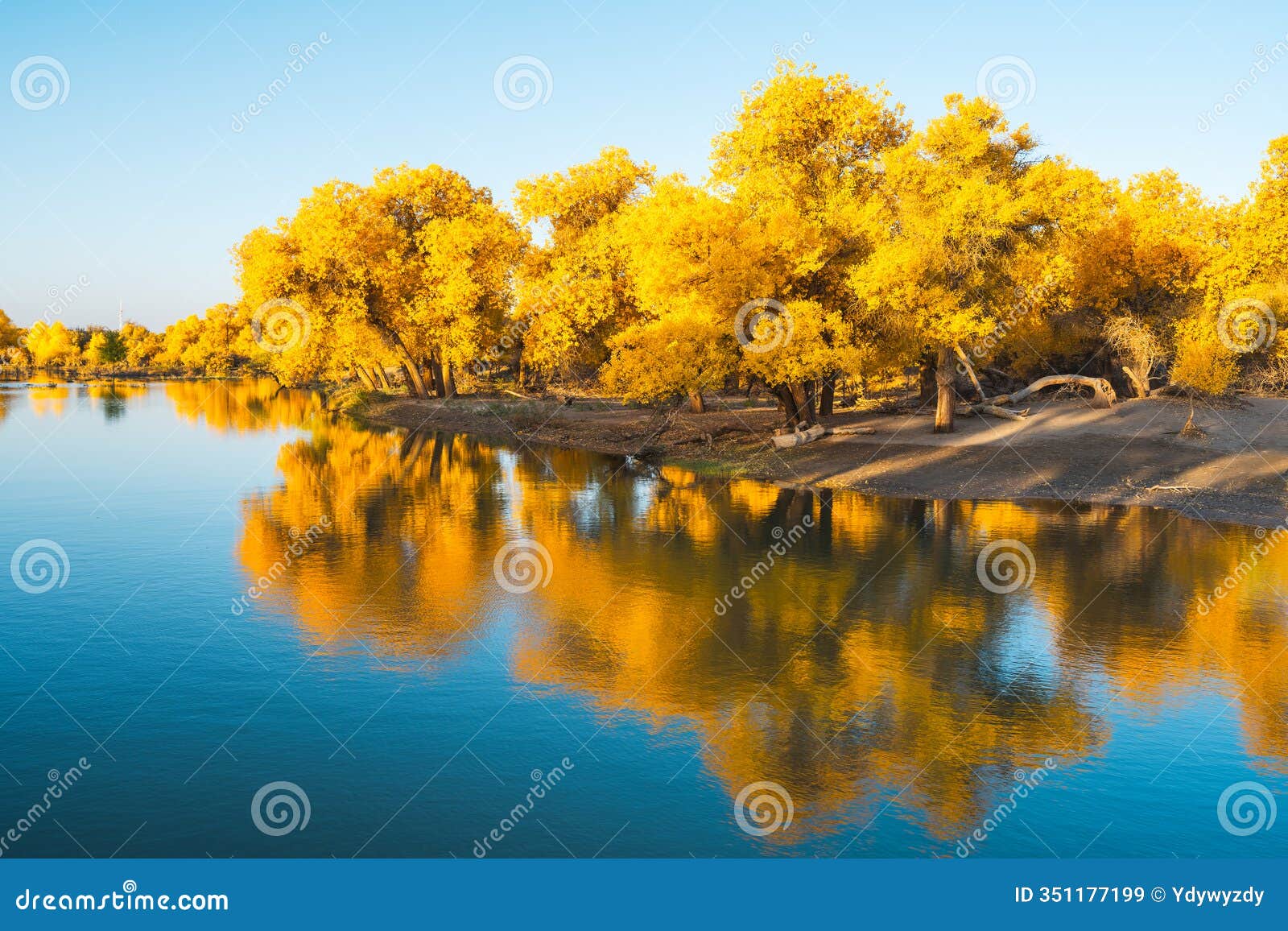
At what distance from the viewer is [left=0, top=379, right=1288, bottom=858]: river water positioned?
1148cm

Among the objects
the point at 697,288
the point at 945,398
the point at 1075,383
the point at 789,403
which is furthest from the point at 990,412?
the point at 697,288

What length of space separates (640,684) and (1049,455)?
86.1 feet

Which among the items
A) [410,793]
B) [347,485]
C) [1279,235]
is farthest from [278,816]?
[1279,235]

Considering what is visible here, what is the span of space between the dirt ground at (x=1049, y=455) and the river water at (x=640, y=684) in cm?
314

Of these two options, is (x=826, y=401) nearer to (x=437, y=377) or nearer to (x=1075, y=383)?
(x=1075, y=383)

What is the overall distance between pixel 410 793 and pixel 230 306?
15403cm

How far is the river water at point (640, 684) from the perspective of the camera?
1148cm

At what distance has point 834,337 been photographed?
126 feet

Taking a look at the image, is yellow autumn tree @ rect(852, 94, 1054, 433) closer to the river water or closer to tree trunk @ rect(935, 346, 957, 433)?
tree trunk @ rect(935, 346, 957, 433)

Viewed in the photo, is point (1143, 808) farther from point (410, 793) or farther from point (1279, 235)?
point (1279, 235)

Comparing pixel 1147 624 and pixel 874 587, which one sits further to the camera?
pixel 874 587

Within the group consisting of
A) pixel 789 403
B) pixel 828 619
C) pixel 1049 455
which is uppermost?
pixel 789 403

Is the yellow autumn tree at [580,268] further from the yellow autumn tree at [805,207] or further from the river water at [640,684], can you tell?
the river water at [640,684]

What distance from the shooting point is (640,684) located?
15789 millimetres
